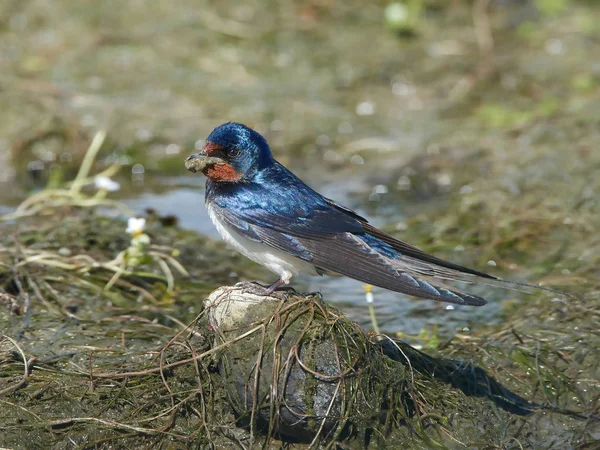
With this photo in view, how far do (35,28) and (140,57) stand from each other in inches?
40.3

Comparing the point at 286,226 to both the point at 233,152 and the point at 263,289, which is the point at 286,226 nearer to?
the point at 263,289

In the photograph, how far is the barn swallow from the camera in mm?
3986

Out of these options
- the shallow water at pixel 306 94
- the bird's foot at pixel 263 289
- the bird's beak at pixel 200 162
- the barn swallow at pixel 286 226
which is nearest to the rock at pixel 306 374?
the bird's foot at pixel 263 289

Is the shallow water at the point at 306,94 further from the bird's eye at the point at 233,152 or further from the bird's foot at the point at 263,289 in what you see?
the bird's foot at the point at 263,289

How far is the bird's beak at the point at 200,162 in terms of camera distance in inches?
165

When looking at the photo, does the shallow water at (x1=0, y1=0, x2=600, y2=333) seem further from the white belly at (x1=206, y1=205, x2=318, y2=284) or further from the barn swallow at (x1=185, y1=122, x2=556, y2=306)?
the white belly at (x1=206, y1=205, x2=318, y2=284)

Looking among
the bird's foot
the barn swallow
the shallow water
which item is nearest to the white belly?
the barn swallow

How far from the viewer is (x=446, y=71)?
29.2ft

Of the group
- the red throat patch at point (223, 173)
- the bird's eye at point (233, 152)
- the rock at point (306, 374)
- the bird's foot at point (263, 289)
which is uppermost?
the bird's eye at point (233, 152)

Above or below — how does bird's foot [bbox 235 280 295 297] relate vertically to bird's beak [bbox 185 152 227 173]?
below

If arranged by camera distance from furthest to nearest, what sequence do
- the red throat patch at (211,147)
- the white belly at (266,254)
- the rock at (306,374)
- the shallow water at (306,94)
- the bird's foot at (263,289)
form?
the shallow water at (306,94) < the red throat patch at (211,147) < the white belly at (266,254) < the bird's foot at (263,289) < the rock at (306,374)

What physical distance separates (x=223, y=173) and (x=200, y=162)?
0.13 metres

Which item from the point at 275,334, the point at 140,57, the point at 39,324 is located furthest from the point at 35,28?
the point at 275,334

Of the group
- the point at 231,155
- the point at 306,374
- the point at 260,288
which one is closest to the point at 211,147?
the point at 231,155
